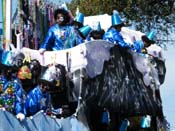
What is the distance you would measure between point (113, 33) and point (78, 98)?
59.3 inches

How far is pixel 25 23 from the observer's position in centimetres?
1109

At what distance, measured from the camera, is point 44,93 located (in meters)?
8.37

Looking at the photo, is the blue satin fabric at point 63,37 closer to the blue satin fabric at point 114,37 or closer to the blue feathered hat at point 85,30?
the blue feathered hat at point 85,30

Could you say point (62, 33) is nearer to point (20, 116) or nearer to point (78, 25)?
point (78, 25)

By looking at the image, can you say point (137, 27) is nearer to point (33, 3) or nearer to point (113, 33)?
point (33, 3)

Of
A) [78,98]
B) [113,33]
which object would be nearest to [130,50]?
[113,33]

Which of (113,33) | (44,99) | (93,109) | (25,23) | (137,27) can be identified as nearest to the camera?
(44,99)

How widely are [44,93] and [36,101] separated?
244mm

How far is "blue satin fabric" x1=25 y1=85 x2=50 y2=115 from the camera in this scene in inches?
319

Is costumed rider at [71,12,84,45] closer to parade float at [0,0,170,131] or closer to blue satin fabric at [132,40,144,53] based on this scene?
parade float at [0,0,170,131]

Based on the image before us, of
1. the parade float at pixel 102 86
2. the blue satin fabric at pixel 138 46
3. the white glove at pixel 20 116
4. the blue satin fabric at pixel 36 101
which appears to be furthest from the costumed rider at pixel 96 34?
the white glove at pixel 20 116

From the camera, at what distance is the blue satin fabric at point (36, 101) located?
809 cm

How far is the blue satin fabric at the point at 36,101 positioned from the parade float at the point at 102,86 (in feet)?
0.70

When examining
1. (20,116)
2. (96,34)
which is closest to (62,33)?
(96,34)
